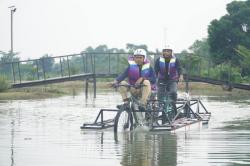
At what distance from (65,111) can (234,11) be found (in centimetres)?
3643

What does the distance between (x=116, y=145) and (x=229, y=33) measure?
44436 millimetres

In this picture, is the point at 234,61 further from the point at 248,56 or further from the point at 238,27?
the point at 248,56

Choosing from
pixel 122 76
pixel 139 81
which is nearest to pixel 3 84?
pixel 122 76

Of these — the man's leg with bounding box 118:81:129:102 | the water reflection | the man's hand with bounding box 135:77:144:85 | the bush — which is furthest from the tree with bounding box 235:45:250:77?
the water reflection

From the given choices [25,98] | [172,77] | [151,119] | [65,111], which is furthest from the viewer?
[25,98]

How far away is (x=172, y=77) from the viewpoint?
18.8 meters

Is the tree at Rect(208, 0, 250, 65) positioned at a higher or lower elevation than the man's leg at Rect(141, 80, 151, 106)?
higher

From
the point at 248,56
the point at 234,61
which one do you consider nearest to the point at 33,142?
the point at 248,56

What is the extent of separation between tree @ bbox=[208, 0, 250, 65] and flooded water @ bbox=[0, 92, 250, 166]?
3655 cm

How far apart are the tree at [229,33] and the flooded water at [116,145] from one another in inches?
1439

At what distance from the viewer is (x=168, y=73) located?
18.8m

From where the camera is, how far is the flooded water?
37.8 ft

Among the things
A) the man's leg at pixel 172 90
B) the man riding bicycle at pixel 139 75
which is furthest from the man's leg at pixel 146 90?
the man's leg at pixel 172 90

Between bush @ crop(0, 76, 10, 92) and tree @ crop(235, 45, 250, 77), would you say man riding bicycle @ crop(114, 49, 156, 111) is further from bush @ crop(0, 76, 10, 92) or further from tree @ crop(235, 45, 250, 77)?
tree @ crop(235, 45, 250, 77)
